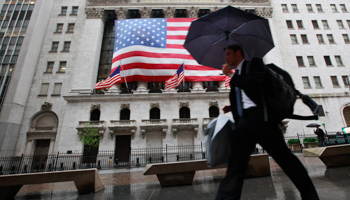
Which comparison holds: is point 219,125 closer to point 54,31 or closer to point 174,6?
point 174,6

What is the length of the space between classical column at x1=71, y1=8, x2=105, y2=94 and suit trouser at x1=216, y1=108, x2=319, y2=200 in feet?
81.8

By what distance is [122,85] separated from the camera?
25.6 meters

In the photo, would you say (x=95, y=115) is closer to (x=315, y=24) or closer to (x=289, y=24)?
(x=289, y=24)

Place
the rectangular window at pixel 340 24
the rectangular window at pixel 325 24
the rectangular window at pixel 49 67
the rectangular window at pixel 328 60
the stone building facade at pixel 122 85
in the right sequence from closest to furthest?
the stone building facade at pixel 122 85, the rectangular window at pixel 49 67, the rectangular window at pixel 328 60, the rectangular window at pixel 325 24, the rectangular window at pixel 340 24

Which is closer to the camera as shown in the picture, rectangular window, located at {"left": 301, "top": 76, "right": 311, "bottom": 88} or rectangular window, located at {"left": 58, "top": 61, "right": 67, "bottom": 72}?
rectangular window, located at {"left": 58, "top": 61, "right": 67, "bottom": 72}

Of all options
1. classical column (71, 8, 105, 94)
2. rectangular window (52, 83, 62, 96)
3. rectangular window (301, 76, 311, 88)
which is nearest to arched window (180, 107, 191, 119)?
classical column (71, 8, 105, 94)

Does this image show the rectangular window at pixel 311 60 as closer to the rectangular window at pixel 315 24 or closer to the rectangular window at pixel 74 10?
the rectangular window at pixel 315 24

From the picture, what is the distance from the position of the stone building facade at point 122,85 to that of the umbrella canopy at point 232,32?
694 inches

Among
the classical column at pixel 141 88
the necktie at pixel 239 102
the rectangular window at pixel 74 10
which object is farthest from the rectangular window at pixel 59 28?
the necktie at pixel 239 102

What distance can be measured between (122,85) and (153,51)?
917cm

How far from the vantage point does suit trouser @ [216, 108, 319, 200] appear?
1.82m

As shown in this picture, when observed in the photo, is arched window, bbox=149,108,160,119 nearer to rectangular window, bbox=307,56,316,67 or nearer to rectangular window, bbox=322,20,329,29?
rectangular window, bbox=307,56,316,67

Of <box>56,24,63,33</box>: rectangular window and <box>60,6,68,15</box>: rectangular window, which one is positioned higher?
<box>60,6,68,15</box>: rectangular window

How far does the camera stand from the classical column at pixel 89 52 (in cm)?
2408
